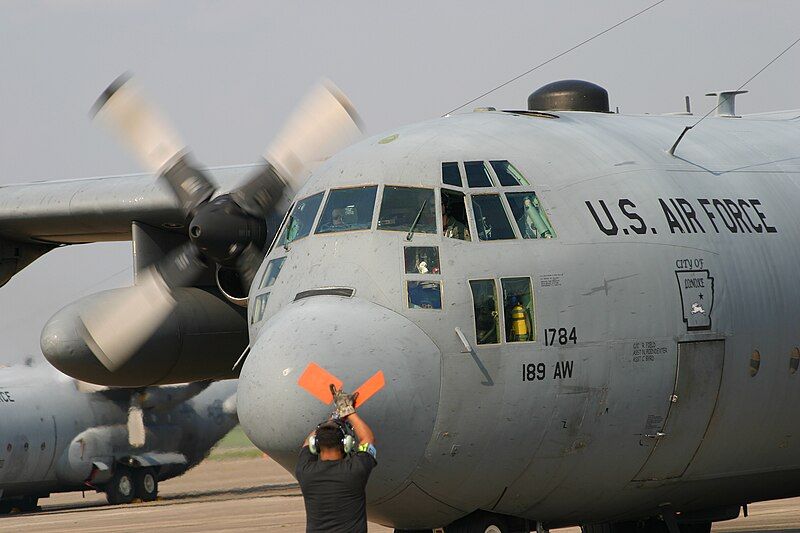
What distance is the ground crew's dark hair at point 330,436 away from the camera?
8.29 m

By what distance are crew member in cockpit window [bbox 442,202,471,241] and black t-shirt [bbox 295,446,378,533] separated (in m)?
2.12


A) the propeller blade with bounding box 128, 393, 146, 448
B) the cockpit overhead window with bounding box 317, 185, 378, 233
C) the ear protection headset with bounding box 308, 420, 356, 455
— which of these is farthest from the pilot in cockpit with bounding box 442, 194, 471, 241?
the propeller blade with bounding box 128, 393, 146, 448

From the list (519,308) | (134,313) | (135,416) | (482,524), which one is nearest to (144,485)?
(135,416)

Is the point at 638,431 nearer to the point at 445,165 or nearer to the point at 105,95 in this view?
the point at 445,165

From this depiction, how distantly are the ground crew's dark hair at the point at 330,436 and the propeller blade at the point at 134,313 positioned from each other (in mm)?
7492

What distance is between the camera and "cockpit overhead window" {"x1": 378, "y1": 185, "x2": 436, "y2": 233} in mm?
9898

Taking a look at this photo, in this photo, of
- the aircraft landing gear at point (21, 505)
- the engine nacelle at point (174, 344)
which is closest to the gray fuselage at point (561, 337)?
the engine nacelle at point (174, 344)

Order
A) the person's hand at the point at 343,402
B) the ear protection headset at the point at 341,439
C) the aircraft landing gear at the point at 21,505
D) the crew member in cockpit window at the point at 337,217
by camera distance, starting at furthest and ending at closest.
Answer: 1. the aircraft landing gear at the point at 21,505
2. the crew member in cockpit window at the point at 337,217
3. the person's hand at the point at 343,402
4. the ear protection headset at the point at 341,439

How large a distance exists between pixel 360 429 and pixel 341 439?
0.97 ft

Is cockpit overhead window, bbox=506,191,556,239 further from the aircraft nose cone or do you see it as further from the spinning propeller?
the spinning propeller

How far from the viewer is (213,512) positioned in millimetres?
30156

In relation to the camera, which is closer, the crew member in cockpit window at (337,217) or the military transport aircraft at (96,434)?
the crew member in cockpit window at (337,217)

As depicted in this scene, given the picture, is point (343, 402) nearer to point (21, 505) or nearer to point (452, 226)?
point (452, 226)

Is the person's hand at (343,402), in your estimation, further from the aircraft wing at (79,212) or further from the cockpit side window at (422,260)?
the aircraft wing at (79,212)
